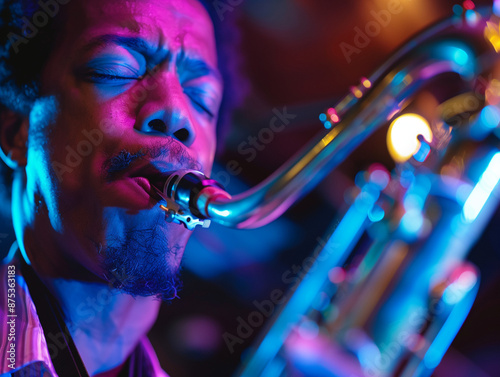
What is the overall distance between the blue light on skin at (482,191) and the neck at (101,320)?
5.25ft

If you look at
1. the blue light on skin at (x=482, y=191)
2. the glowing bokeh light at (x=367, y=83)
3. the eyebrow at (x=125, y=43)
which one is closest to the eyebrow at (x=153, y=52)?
the eyebrow at (x=125, y=43)

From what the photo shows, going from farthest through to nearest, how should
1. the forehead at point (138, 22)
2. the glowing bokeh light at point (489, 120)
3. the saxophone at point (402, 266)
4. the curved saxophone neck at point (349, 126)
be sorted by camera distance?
1. the saxophone at point (402, 266)
2. the glowing bokeh light at point (489, 120)
3. the forehead at point (138, 22)
4. the curved saxophone neck at point (349, 126)

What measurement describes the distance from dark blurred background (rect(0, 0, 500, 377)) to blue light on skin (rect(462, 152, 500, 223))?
0.76 ft

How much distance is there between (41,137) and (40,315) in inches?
19.5

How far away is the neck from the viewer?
122 cm

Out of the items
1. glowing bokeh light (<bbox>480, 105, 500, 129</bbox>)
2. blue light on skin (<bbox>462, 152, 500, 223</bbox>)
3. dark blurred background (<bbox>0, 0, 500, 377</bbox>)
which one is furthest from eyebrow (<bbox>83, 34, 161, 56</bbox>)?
blue light on skin (<bbox>462, 152, 500, 223</bbox>)

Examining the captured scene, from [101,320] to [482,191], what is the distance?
1.84 m

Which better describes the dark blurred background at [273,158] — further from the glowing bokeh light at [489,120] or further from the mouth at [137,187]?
the mouth at [137,187]

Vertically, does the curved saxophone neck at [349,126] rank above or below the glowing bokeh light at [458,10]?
below

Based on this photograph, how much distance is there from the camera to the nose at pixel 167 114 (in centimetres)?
120

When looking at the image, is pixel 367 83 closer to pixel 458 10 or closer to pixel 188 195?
pixel 458 10

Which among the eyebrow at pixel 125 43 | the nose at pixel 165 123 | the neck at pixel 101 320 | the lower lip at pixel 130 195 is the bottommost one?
the neck at pixel 101 320

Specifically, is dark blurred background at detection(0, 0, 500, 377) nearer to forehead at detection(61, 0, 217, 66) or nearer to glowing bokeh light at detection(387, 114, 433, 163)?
glowing bokeh light at detection(387, 114, 433, 163)

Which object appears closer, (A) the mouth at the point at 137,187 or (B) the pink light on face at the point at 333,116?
(B) the pink light on face at the point at 333,116
